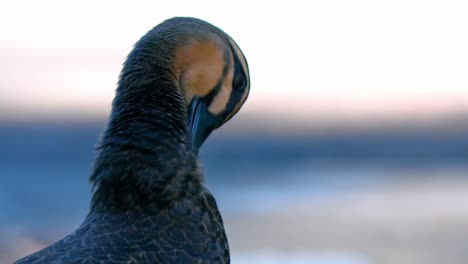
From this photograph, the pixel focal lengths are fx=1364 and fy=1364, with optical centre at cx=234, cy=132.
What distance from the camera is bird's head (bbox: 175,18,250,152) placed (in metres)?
4.16

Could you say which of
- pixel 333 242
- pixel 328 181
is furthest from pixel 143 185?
pixel 328 181

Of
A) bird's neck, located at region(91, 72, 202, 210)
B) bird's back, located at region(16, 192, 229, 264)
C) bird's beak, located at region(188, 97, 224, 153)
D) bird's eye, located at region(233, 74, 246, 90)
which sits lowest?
bird's back, located at region(16, 192, 229, 264)

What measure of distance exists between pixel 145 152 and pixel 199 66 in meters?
0.45

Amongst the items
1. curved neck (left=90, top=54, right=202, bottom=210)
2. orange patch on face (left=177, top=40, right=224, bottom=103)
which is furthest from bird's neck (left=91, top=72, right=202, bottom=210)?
orange patch on face (left=177, top=40, right=224, bottom=103)

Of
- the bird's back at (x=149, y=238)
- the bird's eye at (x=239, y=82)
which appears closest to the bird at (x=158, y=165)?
the bird's back at (x=149, y=238)

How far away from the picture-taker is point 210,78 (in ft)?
14.0

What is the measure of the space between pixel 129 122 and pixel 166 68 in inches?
9.7

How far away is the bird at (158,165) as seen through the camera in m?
3.60

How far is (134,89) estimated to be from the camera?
157 inches

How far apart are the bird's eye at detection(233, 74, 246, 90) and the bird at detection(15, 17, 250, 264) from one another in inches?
4.3

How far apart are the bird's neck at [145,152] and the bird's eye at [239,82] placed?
44cm

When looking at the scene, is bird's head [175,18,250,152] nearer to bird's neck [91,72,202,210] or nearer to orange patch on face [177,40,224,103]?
orange patch on face [177,40,224,103]

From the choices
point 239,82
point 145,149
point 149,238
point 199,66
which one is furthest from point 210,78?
point 149,238

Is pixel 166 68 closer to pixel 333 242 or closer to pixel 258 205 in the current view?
pixel 333 242
